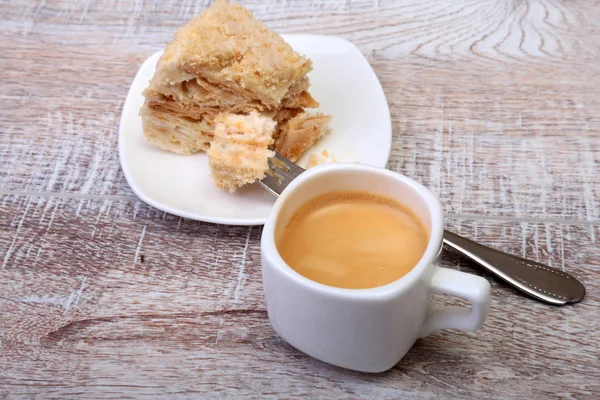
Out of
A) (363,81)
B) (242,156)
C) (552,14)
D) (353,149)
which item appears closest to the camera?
(242,156)

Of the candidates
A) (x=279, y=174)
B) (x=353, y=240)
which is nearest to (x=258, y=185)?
(x=279, y=174)

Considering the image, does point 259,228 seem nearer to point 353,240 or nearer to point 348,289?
point 353,240

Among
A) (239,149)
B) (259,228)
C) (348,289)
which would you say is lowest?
(259,228)

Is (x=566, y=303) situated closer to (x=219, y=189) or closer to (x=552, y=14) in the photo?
(x=219, y=189)

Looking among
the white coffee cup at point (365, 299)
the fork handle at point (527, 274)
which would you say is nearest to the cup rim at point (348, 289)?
the white coffee cup at point (365, 299)

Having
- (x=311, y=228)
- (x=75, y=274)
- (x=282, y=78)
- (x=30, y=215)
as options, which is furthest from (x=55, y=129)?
(x=311, y=228)

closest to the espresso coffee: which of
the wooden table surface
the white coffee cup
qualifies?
A: the white coffee cup

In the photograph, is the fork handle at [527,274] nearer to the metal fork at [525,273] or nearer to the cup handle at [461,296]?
the metal fork at [525,273]
